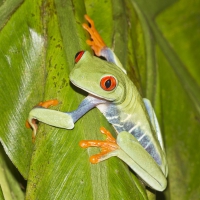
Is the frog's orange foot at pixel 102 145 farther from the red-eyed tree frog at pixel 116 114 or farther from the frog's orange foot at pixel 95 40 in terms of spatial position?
the frog's orange foot at pixel 95 40

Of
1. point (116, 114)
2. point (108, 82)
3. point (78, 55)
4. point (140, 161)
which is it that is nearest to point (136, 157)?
point (140, 161)

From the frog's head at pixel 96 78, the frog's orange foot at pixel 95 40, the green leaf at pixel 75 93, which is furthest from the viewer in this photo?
the frog's orange foot at pixel 95 40

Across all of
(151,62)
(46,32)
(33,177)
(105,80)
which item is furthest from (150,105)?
(33,177)

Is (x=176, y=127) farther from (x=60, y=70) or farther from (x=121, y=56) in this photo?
(x=60, y=70)

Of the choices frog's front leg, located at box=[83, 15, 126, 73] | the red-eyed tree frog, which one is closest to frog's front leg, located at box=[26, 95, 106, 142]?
the red-eyed tree frog

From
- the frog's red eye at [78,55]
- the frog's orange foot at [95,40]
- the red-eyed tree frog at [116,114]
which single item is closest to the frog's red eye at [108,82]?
the red-eyed tree frog at [116,114]

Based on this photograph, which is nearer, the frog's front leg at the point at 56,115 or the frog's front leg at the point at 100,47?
the frog's front leg at the point at 56,115

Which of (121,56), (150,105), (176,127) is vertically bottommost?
(176,127)
